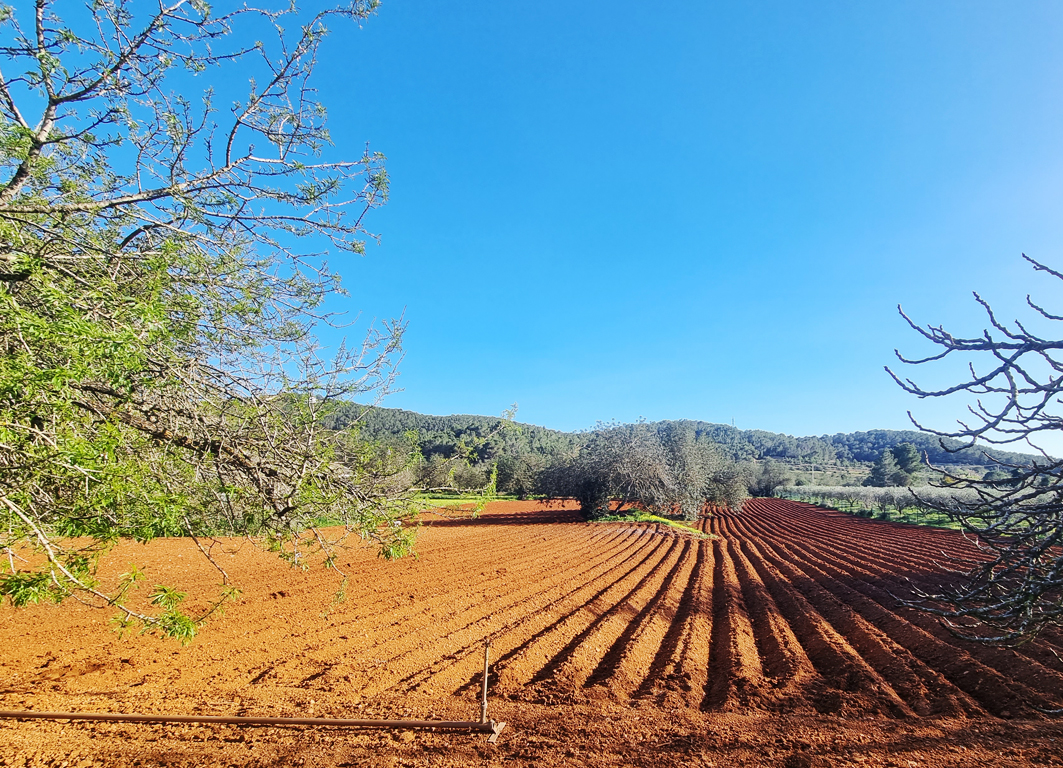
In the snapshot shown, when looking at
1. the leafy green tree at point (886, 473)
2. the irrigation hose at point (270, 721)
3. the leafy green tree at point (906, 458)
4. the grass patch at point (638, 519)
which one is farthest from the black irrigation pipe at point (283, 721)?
the leafy green tree at point (906, 458)

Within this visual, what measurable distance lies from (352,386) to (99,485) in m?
1.85

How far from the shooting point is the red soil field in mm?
3668

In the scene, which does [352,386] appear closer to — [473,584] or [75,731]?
[75,731]

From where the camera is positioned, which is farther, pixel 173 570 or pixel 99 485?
pixel 173 570

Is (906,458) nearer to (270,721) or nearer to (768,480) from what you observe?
(768,480)

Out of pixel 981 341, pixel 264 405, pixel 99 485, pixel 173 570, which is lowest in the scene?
pixel 173 570

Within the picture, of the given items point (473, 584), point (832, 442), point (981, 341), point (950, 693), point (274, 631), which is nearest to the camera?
point (981, 341)

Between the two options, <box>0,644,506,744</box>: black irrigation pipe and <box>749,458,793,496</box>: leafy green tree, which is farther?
<box>749,458,793,496</box>: leafy green tree

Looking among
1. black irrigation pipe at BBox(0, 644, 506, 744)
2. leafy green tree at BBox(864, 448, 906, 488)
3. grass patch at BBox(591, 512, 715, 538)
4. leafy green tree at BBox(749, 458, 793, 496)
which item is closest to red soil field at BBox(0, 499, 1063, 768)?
black irrigation pipe at BBox(0, 644, 506, 744)

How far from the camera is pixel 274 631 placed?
7.14 metres

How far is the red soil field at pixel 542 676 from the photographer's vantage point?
144 inches

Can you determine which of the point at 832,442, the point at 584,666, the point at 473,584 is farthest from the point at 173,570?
the point at 832,442

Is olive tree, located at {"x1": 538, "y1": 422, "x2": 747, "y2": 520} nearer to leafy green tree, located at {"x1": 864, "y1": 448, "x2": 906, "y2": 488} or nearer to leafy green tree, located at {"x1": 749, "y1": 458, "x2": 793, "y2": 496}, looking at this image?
leafy green tree, located at {"x1": 864, "y1": 448, "x2": 906, "y2": 488}

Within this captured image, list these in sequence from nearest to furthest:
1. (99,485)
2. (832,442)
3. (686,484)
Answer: (99,485) < (686,484) < (832,442)
